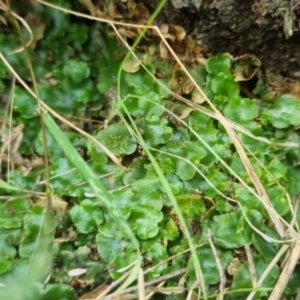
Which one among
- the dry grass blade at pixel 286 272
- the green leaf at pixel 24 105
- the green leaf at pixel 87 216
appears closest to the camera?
the dry grass blade at pixel 286 272

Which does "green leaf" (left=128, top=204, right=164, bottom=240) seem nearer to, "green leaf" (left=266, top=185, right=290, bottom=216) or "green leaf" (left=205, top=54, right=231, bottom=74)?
"green leaf" (left=266, top=185, right=290, bottom=216)

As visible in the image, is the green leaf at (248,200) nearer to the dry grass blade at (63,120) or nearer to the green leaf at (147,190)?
the green leaf at (147,190)

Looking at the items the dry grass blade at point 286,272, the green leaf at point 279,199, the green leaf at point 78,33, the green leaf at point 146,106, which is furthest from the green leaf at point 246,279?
the green leaf at point 78,33

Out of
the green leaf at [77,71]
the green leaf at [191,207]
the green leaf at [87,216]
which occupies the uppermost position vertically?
the green leaf at [77,71]

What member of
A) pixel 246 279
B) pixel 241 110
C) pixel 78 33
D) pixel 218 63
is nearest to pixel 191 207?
pixel 246 279

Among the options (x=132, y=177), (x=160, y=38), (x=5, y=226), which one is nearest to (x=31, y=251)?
(x=5, y=226)

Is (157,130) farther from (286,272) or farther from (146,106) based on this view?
(286,272)
